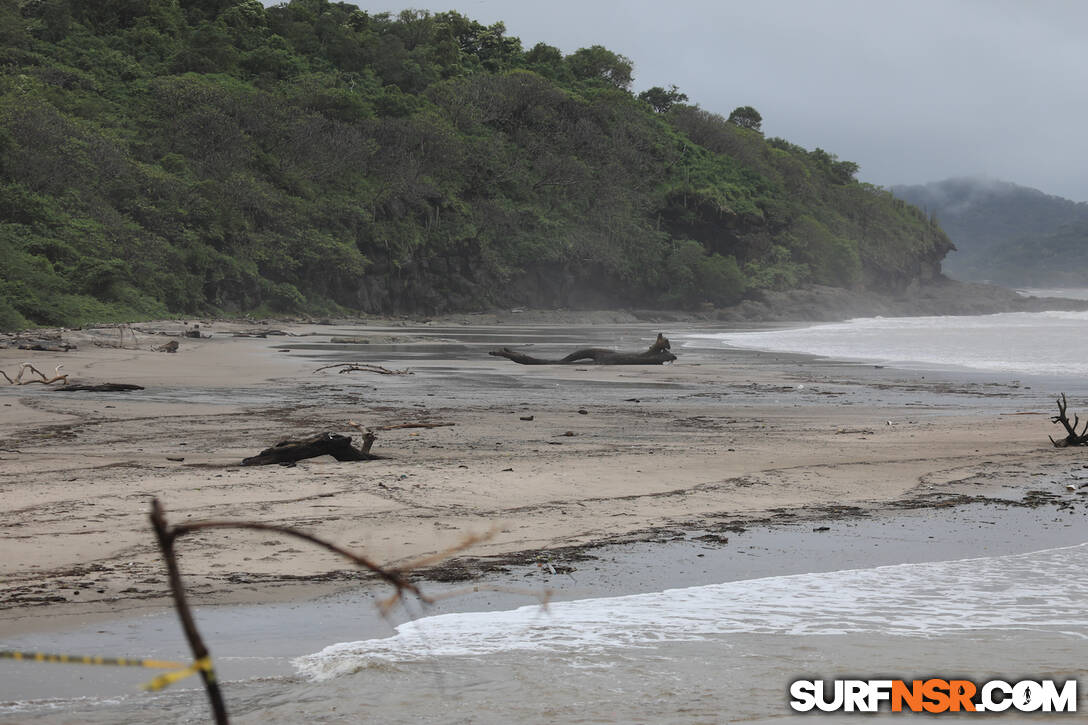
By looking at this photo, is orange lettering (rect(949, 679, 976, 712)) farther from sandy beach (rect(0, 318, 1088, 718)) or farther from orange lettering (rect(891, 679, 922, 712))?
sandy beach (rect(0, 318, 1088, 718))

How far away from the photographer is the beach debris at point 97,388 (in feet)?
42.9

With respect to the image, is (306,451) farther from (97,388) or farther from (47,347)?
(47,347)

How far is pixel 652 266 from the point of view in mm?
80750

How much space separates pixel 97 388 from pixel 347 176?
174 ft

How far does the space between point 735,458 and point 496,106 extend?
237 feet

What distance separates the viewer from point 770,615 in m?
4.47

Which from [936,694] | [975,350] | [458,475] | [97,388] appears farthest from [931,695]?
[975,350]

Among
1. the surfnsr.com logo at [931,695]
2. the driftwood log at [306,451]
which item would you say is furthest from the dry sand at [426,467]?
the surfnsr.com logo at [931,695]

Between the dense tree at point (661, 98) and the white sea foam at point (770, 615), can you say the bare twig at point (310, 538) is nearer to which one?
A: the white sea foam at point (770, 615)

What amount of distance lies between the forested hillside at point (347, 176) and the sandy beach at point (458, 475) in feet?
63.0

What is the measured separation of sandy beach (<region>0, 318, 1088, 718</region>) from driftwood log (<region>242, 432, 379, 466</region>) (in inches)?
5.2

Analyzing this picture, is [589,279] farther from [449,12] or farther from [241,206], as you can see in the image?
[449,12]

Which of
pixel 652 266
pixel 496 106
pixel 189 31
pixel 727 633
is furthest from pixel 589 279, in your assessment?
pixel 727 633

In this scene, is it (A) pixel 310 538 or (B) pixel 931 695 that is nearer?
(A) pixel 310 538
